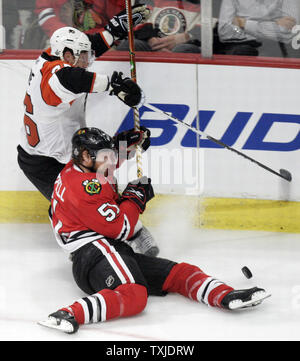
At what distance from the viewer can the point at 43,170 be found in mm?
3846

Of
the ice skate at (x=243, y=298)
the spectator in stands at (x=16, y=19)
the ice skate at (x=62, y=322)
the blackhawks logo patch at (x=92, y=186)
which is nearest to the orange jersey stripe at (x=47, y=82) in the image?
the blackhawks logo patch at (x=92, y=186)

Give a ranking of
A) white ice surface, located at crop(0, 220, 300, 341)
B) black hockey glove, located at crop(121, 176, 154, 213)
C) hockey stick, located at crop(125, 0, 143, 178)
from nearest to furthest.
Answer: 1. white ice surface, located at crop(0, 220, 300, 341)
2. black hockey glove, located at crop(121, 176, 154, 213)
3. hockey stick, located at crop(125, 0, 143, 178)

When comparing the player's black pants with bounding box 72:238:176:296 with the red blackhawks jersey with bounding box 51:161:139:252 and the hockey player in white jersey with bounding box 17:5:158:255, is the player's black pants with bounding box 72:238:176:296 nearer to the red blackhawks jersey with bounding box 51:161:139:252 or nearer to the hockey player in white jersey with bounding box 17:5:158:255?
the red blackhawks jersey with bounding box 51:161:139:252

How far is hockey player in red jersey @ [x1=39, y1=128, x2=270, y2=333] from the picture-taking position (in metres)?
3.15

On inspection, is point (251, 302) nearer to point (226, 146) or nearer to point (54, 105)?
point (226, 146)

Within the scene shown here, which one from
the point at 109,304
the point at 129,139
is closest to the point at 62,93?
the point at 129,139

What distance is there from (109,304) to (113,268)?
0.59 ft

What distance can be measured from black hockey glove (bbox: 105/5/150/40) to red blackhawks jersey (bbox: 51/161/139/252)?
33.3 inches

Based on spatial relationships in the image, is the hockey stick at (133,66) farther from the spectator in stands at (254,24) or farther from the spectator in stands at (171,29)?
the spectator in stands at (254,24)

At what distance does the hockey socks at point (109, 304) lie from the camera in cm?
303

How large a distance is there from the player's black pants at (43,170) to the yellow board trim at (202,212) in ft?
1.16

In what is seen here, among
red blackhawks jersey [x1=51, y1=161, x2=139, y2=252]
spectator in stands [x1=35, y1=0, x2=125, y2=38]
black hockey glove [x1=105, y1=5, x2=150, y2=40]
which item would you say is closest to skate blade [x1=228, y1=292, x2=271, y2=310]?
red blackhawks jersey [x1=51, y1=161, x2=139, y2=252]
